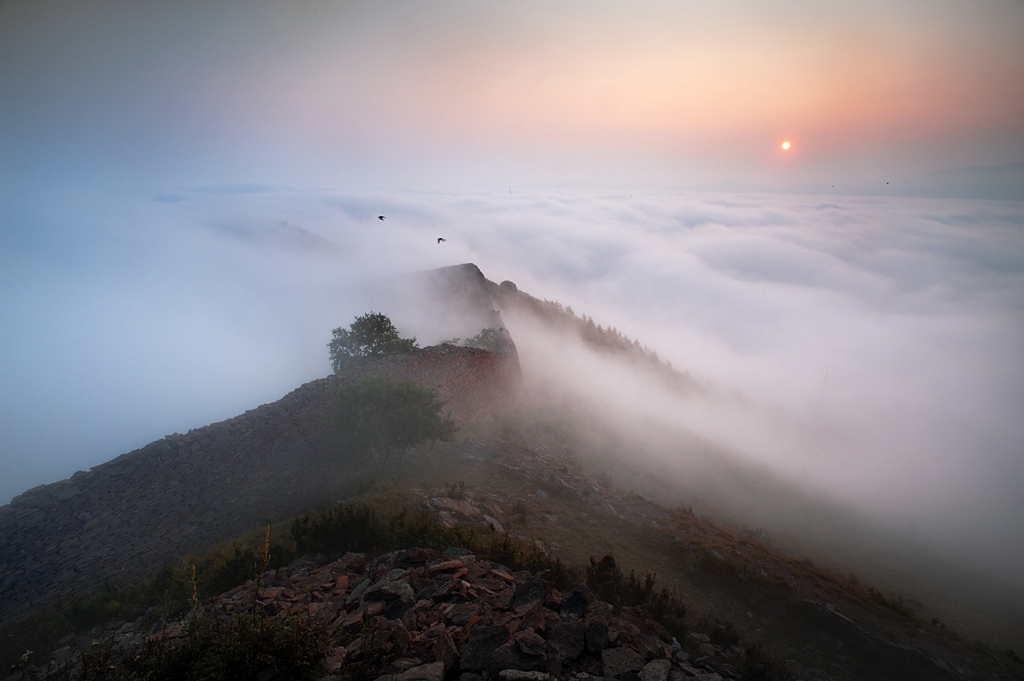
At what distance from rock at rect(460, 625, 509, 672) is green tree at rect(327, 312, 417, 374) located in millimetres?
15573

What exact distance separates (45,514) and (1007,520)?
50.4m

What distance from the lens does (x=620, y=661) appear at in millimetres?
5594

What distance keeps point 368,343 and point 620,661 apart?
17.9 m

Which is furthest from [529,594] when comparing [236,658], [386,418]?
[386,418]

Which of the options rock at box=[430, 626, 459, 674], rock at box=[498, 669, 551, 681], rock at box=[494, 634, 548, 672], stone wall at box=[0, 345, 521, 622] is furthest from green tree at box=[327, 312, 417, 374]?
rock at box=[498, 669, 551, 681]

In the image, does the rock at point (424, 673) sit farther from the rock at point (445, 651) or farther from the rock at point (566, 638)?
the rock at point (566, 638)

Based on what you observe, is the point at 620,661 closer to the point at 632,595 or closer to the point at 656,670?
the point at 656,670

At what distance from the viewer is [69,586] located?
11.2 m

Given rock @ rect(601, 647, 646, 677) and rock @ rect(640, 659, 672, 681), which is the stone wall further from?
rock @ rect(640, 659, 672, 681)

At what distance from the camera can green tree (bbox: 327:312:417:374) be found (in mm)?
20578

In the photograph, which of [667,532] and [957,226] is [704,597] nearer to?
[667,532]

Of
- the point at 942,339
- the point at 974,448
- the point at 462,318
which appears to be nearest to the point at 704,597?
the point at 462,318

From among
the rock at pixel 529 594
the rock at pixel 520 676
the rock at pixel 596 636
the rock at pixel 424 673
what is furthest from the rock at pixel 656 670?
the rock at pixel 424 673

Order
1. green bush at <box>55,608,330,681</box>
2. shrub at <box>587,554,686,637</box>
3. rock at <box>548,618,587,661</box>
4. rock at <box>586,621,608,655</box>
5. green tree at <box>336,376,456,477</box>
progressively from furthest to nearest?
green tree at <box>336,376,456,477</box> < shrub at <box>587,554,686,637</box> < rock at <box>586,621,608,655</box> < rock at <box>548,618,587,661</box> < green bush at <box>55,608,330,681</box>
